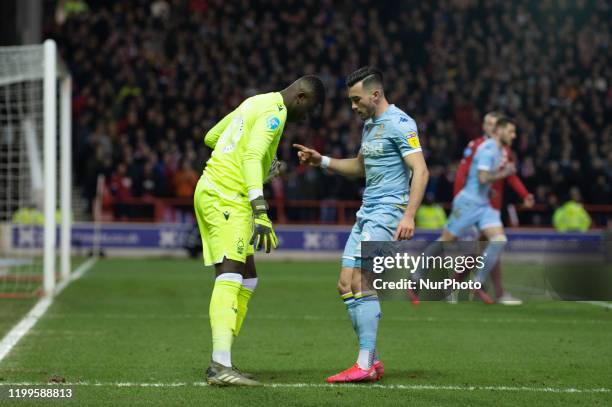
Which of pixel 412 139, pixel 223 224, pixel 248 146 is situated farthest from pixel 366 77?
pixel 223 224

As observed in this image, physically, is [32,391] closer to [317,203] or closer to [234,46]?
[317,203]

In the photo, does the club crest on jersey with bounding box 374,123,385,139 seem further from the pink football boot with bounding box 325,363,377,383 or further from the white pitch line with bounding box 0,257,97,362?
the white pitch line with bounding box 0,257,97,362

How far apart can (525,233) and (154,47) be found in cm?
1117

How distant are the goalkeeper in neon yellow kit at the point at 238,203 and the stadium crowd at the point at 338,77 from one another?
1610 cm

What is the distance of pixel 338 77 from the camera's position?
2741 centimetres

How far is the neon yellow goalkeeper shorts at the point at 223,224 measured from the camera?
22.1 ft

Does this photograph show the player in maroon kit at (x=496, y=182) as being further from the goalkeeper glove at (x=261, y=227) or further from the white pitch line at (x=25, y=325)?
the goalkeeper glove at (x=261, y=227)

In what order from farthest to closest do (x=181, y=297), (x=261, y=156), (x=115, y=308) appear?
1. (x=181, y=297)
2. (x=115, y=308)
3. (x=261, y=156)

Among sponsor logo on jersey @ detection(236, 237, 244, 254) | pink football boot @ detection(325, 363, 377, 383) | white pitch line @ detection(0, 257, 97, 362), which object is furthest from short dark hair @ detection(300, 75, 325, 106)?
white pitch line @ detection(0, 257, 97, 362)

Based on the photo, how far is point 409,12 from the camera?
98.8ft

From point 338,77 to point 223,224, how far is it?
827 inches

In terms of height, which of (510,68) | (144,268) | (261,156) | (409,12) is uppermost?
(409,12)

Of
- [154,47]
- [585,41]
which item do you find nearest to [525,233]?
[585,41]

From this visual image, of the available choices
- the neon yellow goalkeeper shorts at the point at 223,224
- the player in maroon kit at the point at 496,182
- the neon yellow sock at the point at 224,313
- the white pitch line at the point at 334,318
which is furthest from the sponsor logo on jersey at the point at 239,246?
the player in maroon kit at the point at 496,182
